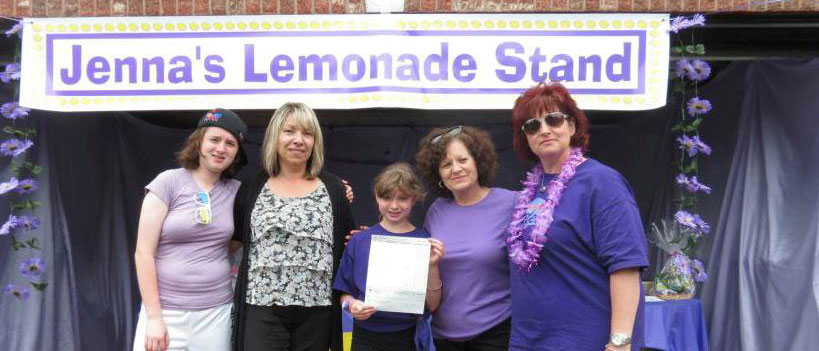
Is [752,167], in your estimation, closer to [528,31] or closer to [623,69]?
[623,69]

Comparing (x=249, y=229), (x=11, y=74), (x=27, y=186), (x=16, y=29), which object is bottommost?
(x=249, y=229)

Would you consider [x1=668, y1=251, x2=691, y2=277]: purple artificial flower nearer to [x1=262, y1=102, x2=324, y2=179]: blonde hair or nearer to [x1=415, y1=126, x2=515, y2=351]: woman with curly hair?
[x1=415, y1=126, x2=515, y2=351]: woman with curly hair

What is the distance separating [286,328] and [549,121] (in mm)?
1559

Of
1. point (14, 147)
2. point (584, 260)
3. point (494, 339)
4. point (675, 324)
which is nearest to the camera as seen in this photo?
point (584, 260)

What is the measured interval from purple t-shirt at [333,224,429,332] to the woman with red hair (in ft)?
2.01

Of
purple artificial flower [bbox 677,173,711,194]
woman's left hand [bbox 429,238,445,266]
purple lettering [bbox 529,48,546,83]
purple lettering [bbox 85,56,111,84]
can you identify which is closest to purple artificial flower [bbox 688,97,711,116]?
purple artificial flower [bbox 677,173,711,194]

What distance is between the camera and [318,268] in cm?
352

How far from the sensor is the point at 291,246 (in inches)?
137

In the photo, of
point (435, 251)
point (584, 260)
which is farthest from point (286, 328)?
point (584, 260)

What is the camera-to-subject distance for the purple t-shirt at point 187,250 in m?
3.60

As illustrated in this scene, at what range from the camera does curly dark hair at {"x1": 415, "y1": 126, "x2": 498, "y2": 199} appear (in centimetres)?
346

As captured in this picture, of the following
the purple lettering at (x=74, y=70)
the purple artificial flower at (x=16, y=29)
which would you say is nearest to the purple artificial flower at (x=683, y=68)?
the purple lettering at (x=74, y=70)

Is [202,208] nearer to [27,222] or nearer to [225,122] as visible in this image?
[225,122]

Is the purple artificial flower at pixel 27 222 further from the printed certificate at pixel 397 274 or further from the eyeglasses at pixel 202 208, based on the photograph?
the printed certificate at pixel 397 274
